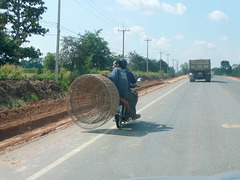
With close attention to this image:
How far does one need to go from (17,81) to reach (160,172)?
10.7 meters

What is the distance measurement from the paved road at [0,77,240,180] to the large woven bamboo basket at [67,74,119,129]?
0.32 metres

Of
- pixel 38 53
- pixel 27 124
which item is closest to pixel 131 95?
pixel 27 124

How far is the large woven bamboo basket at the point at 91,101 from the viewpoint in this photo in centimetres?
767

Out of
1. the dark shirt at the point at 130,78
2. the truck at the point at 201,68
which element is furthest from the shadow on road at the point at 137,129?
the truck at the point at 201,68

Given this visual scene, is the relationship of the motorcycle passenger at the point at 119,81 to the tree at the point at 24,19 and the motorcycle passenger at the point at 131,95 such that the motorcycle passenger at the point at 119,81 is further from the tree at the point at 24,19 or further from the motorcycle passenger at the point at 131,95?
the tree at the point at 24,19

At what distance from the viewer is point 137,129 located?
8.09m

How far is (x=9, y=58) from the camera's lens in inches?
826

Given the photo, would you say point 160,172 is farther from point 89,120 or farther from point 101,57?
point 101,57

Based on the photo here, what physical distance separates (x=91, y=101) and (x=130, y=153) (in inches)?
129

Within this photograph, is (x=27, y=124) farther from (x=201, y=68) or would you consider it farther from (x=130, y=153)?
(x=201, y=68)

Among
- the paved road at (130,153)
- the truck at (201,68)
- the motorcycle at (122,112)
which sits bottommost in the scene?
the paved road at (130,153)

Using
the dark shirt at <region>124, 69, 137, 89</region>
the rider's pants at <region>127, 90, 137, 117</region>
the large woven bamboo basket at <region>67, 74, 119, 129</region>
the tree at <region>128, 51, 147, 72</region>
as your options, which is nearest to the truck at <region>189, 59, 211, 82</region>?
the dark shirt at <region>124, 69, 137, 89</region>

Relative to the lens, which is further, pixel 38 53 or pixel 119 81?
pixel 38 53

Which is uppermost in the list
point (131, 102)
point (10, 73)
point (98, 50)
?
point (98, 50)
